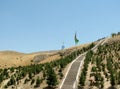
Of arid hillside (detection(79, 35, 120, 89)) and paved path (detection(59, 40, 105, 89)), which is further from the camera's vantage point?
paved path (detection(59, 40, 105, 89))

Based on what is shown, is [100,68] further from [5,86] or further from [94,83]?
[5,86]

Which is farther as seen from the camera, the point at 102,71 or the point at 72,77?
the point at 102,71

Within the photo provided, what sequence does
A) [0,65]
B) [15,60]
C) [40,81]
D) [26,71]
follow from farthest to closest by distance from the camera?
[15,60], [0,65], [26,71], [40,81]

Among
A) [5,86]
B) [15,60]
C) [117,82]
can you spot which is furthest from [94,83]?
[15,60]

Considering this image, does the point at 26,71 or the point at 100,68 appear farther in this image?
the point at 26,71

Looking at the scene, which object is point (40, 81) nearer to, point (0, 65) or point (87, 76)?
point (87, 76)

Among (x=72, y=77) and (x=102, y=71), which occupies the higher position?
(x=102, y=71)

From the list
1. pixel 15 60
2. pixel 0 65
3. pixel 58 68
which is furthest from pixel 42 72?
pixel 15 60

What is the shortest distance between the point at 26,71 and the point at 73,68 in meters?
8.29

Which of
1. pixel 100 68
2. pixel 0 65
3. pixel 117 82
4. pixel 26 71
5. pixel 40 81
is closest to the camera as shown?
pixel 117 82

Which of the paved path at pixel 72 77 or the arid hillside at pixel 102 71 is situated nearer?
the arid hillside at pixel 102 71

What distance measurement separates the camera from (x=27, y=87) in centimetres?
4559

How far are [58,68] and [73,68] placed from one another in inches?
90.4

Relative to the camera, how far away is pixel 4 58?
378ft
